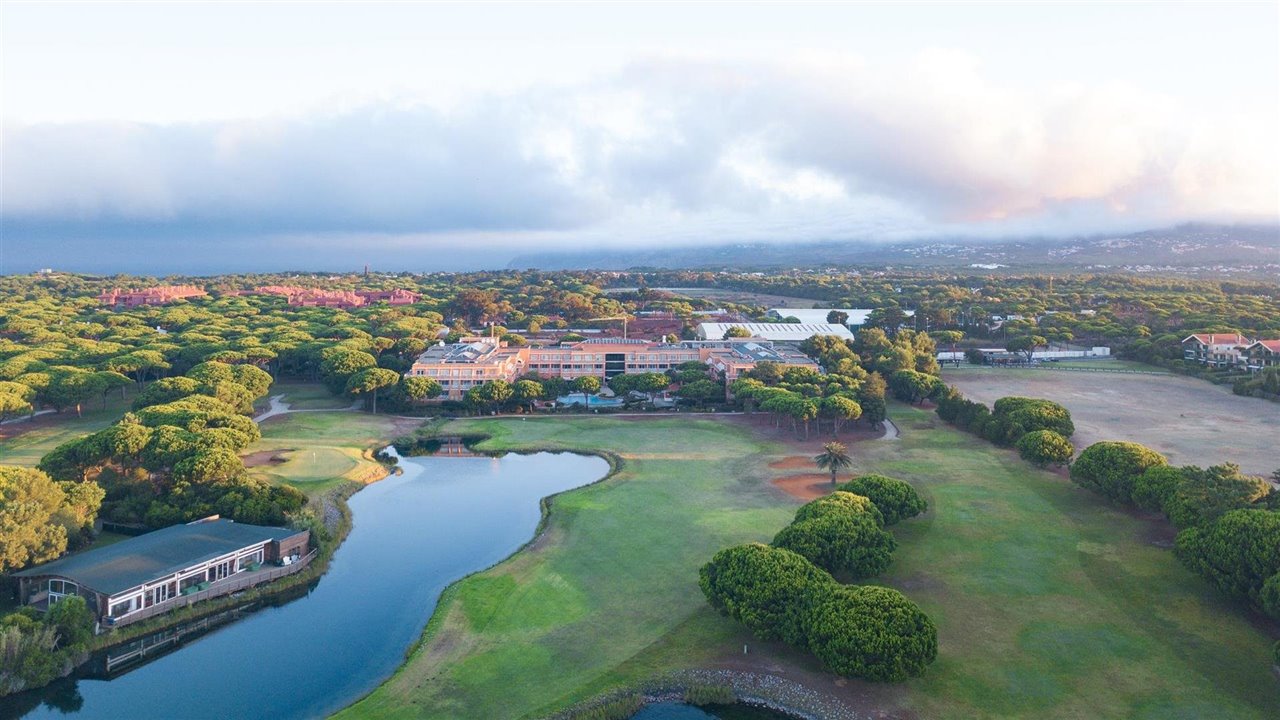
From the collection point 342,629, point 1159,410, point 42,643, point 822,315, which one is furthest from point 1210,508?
point 822,315

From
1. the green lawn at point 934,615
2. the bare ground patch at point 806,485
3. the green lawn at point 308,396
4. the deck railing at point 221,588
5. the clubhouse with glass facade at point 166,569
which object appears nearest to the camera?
the green lawn at point 934,615

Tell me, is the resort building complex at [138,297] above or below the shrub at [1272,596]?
above

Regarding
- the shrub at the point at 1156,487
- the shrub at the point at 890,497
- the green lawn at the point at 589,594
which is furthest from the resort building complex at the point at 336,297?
the shrub at the point at 1156,487

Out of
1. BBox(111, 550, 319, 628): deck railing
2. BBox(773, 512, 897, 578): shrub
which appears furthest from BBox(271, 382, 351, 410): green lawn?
BBox(773, 512, 897, 578): shrub

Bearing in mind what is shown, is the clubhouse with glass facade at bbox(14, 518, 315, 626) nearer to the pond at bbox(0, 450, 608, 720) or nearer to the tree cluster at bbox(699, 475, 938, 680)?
the pond at bbox(0, 450, 608, 720)

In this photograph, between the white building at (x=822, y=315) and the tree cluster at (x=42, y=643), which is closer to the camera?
the tree cluster at (x=42, y=643)

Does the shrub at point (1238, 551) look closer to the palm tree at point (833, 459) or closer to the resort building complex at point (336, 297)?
the palm tree at point (833, 459)
